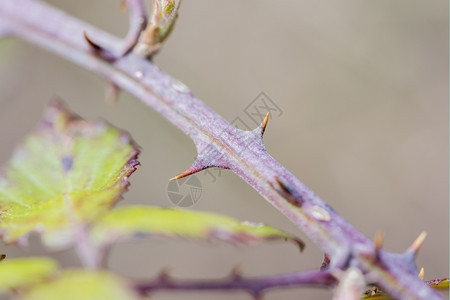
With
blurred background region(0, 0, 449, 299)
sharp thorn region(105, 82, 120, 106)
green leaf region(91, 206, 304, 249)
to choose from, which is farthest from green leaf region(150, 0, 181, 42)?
blurred background region(0, 0, 449, 299)

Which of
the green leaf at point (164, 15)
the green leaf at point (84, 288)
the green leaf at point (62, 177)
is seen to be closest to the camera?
the green leaf at point (84, 288)

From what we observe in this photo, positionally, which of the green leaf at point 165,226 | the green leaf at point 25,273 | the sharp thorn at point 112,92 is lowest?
the green leaf at point 25,273

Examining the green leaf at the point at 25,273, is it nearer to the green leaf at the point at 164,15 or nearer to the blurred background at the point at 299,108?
the green leaf at the point at 164,15

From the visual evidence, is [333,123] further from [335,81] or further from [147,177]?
[147,177]

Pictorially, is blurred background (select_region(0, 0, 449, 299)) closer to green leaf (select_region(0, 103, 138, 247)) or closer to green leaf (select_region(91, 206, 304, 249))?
green leaf (select_region(0, 103, 138, 247))

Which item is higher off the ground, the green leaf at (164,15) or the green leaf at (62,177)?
the green leaf at (164,15)

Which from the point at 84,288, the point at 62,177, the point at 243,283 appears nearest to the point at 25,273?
the point at 84,288

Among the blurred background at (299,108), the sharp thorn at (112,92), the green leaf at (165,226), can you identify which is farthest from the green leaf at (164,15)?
the blurred background at (299,108)

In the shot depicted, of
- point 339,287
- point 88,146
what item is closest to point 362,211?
point 88,146
